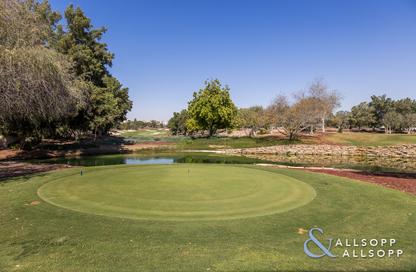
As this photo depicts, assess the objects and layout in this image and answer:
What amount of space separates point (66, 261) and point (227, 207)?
A: 4329 mm

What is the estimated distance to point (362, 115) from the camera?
84.5 meters

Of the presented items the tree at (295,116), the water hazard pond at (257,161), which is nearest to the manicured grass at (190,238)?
the water hazard pond at (257,161)

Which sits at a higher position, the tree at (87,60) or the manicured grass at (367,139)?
the tree at (87,60)

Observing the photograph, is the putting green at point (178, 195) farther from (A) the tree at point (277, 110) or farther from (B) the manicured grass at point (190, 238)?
(A) the tree at point (277, 110)

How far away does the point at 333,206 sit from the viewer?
340 inches

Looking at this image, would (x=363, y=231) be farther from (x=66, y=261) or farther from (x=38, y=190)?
(x=38, y=190)

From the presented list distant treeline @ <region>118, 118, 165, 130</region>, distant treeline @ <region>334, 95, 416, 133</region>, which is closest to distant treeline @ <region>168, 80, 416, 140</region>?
distant treeline @ <region>334, 95, 416, 133</region>

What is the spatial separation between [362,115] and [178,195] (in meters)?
90.7

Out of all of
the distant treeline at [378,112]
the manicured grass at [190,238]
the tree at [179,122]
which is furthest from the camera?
the tree at [179,122]

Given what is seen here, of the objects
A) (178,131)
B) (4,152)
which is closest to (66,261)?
(4,152)

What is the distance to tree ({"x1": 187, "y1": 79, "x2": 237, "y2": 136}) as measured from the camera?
54.0m

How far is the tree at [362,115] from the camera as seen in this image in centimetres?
8298

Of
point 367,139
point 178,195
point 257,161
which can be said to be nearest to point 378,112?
point 367,139

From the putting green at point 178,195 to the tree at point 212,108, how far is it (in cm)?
4184
